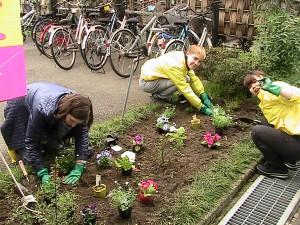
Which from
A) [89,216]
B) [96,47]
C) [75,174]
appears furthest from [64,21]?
[89,216]

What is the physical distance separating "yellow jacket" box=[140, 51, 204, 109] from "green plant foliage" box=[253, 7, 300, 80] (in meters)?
1.15

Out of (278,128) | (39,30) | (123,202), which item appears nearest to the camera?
(123,202)

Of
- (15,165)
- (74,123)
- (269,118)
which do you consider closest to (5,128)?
(15,165)

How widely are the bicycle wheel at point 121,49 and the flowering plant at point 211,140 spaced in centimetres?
354

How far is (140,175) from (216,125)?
1.40 metres

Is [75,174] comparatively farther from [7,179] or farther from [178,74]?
[178,74]

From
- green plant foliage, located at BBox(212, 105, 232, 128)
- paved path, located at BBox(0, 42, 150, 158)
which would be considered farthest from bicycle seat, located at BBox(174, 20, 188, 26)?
green plant foliage, located at BBox(212, 105, 232, 128)

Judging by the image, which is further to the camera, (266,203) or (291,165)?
(291,165)

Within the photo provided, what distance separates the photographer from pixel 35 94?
14.1ft

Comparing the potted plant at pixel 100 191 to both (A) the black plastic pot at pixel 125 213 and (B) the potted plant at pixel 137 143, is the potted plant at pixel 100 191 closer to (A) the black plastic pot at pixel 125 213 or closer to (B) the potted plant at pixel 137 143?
(A) the black plastic pot at pixel 125 213

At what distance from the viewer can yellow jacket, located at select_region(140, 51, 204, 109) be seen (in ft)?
19.1

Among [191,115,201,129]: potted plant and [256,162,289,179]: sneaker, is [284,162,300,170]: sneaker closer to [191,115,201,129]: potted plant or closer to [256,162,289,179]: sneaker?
[256,162,289,179]: sneaker

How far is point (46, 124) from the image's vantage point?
13.6ft

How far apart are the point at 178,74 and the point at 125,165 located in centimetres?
205
